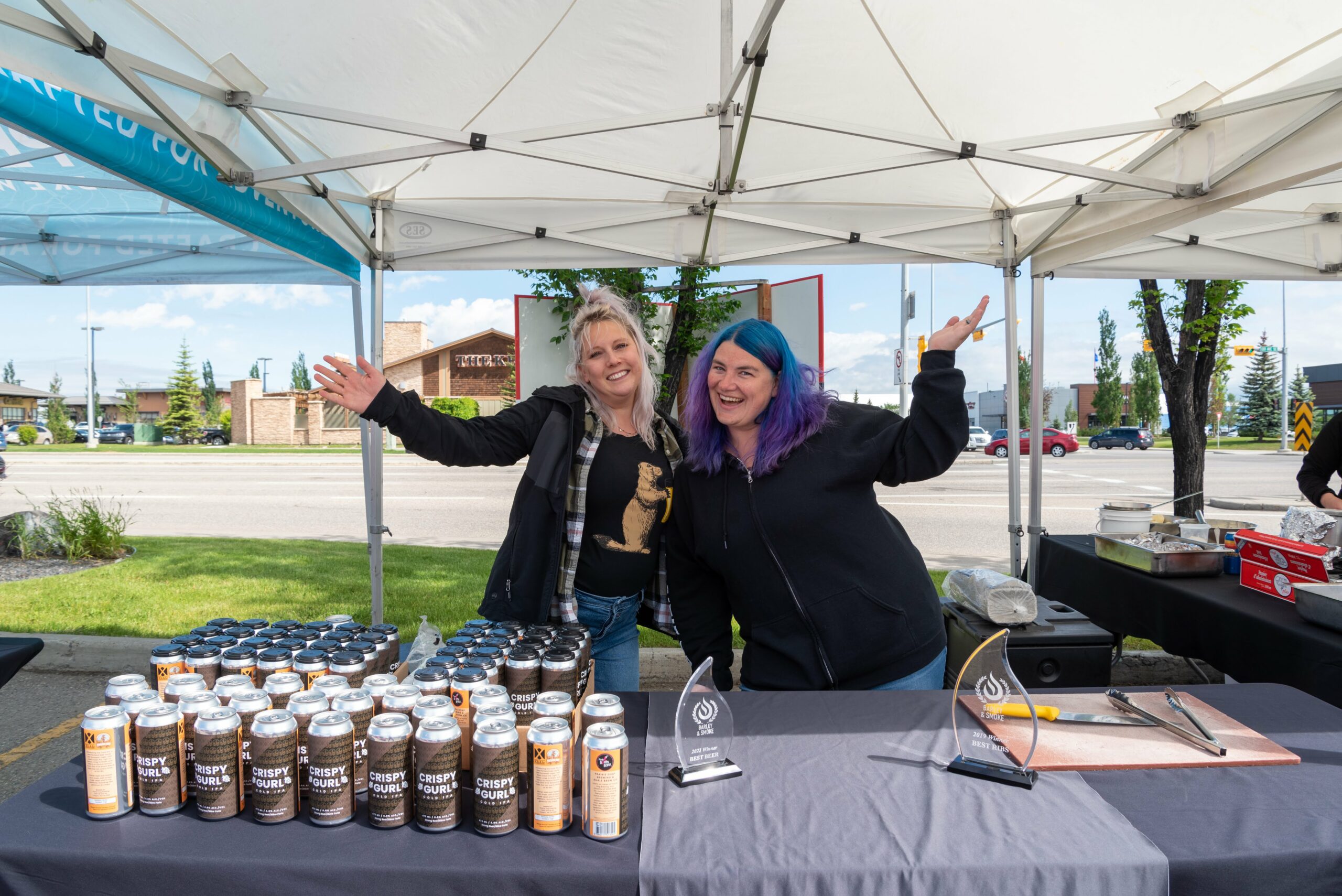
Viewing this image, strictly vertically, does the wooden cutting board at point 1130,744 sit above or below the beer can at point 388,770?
below

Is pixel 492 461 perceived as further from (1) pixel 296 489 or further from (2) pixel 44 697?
(1) pixel 296 489

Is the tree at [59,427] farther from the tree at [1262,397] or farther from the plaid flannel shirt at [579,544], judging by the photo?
the tree at [1262,397]

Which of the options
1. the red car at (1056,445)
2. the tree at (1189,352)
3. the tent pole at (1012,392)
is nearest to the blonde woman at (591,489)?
the tent pole at (1012,392)

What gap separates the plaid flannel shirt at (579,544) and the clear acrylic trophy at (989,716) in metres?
0.92

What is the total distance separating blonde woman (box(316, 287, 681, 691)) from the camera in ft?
7.34

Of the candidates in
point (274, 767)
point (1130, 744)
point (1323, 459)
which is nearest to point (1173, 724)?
point (1130, 744)

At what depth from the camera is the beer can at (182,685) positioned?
1325mm

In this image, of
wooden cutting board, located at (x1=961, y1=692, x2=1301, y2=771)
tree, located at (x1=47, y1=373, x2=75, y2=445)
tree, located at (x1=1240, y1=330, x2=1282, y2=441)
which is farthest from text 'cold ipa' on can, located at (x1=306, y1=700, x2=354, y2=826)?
tree, located at (x1=1240, y1=330, x2=1282, y2=441)

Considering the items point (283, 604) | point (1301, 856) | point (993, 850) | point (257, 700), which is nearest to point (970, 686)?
point (993, 850)

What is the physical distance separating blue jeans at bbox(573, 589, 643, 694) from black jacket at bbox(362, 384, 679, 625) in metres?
0.08

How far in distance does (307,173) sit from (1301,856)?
3.29 m

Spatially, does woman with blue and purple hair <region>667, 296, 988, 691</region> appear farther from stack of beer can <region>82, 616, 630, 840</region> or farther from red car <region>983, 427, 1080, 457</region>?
red car <region>983, 427, 1080, 457</region>

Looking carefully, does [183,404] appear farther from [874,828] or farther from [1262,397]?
[1262,397]

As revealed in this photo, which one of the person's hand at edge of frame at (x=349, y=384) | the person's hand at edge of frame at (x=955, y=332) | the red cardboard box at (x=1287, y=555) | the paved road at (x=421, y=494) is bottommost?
the paved road at (x=421, y=494)
